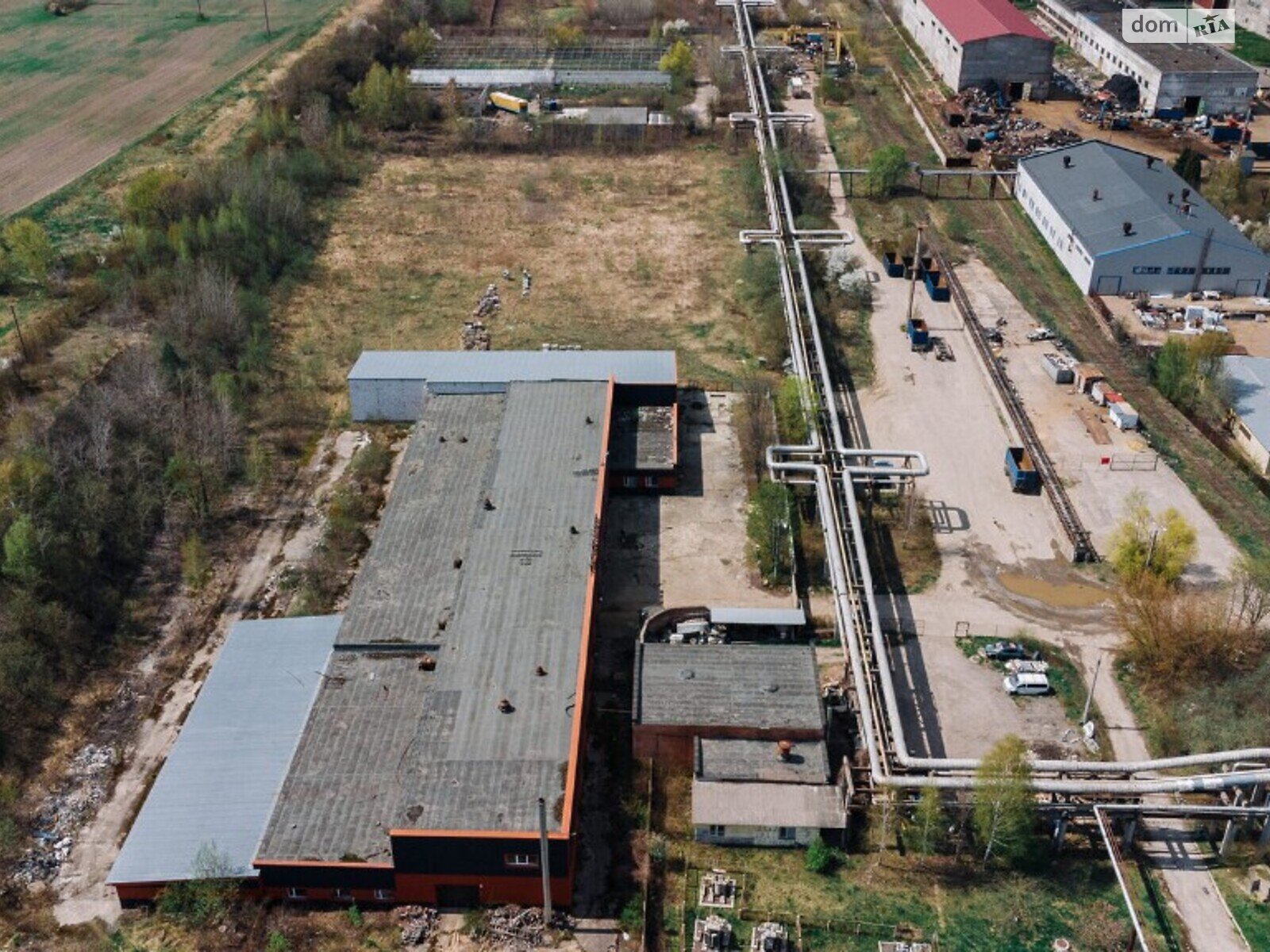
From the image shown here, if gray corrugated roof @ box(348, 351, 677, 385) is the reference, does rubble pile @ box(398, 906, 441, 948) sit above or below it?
below

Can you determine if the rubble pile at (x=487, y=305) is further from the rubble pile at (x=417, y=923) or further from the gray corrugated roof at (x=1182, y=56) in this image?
the gray corrugated roof at (x=1182, y=56)

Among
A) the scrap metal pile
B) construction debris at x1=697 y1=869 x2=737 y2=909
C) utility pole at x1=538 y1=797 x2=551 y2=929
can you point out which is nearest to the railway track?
construction debris at x1=697 y1=869 x2=737 y2=909

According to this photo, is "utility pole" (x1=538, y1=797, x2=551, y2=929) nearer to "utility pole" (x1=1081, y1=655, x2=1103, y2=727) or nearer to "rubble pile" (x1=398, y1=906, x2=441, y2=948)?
"rubble pile" (x1=398, y1=906, x2=441, y2=948)

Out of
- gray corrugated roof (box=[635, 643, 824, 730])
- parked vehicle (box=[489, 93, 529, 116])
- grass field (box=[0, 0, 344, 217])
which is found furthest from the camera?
parked vehicle (box=[489, 93, 529, 116])

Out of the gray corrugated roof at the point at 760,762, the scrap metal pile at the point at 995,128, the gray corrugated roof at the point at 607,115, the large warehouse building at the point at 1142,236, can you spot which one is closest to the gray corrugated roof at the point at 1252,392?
the large warehouse building at the point at 1142,236

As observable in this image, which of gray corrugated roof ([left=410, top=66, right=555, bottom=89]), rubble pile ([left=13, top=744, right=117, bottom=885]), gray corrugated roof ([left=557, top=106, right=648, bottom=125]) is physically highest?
gray corrugated roof ([left=410, top=66, right=555, bottom=89])

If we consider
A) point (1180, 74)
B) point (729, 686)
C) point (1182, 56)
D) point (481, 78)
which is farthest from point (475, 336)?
point (1182, 56)
